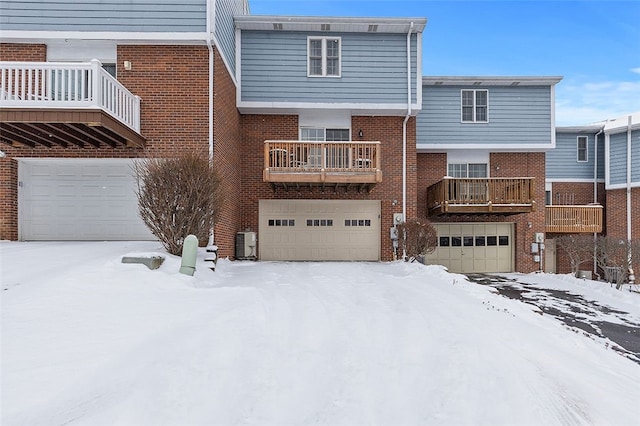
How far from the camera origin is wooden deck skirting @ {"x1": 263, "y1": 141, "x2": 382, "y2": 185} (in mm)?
10969

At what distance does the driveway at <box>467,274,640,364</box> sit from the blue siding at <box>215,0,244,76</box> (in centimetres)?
1130

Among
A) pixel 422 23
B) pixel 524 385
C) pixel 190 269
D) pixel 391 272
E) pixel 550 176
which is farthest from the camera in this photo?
pixel 550 176

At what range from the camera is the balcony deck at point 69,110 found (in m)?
7.71

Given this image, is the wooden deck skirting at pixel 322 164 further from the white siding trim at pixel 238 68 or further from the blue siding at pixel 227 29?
the blue siding at pixel 227 29

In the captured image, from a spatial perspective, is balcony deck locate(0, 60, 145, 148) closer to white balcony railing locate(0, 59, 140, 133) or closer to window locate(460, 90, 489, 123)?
white balcony railing locate(0, 59, 140, 133)

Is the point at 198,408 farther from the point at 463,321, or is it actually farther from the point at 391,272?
the point at 391,272

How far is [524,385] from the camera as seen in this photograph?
3.22 m

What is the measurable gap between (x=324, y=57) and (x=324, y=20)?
1.23 metres

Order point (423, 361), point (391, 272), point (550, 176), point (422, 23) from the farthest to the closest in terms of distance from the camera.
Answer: point (550, 176)
point (422, 23)
point (391, 272)
point (423, 361)

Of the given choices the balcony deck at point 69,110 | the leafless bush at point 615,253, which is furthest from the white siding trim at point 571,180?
the balcony deck at point 69,110

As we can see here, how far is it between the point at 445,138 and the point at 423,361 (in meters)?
13.3

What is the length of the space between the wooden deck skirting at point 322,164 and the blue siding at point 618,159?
14508 millimetres

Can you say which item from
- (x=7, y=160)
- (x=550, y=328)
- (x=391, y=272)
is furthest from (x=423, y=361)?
(x=7, y=160)

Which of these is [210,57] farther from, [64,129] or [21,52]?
[21,52]
